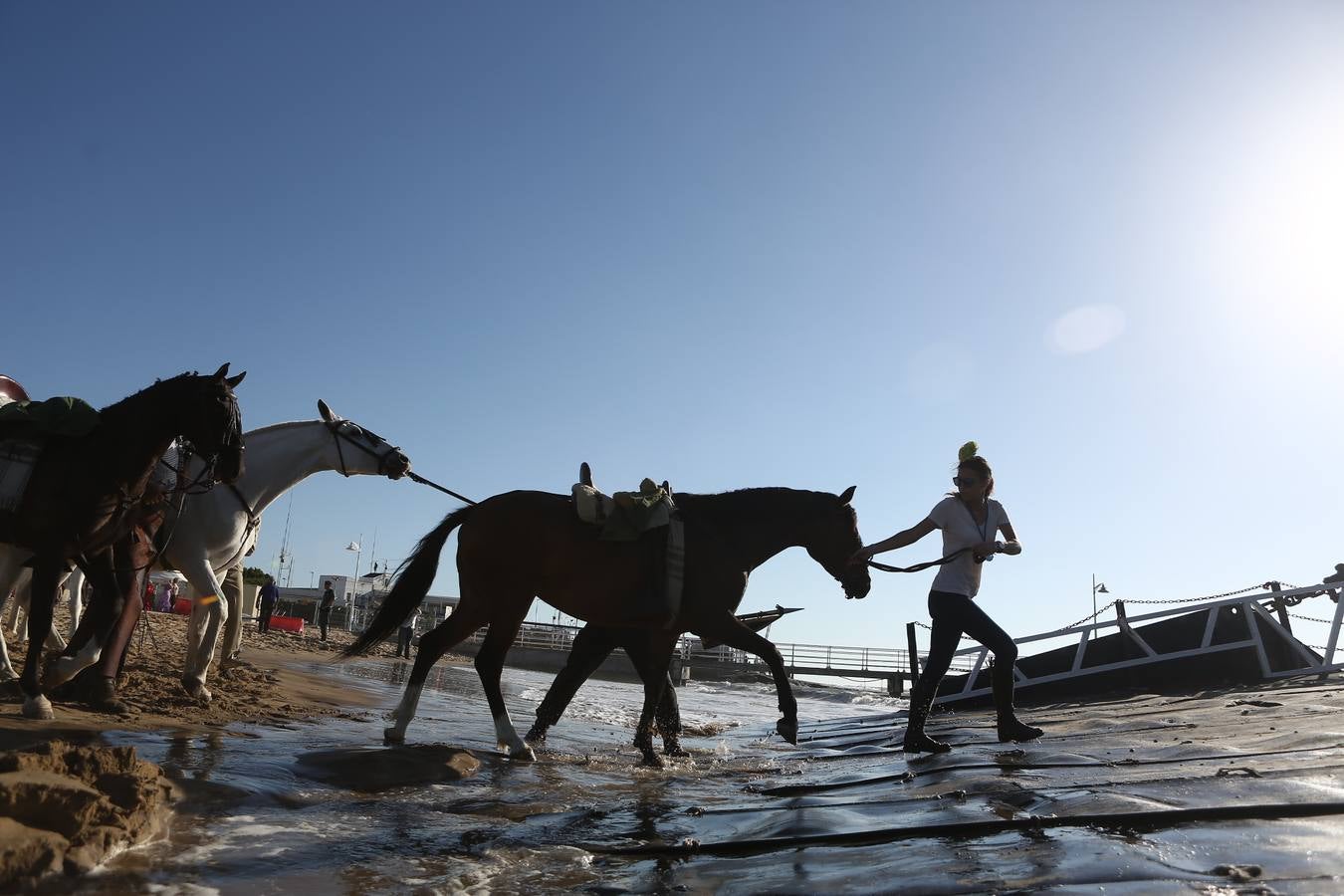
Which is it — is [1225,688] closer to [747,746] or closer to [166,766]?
[747,746]

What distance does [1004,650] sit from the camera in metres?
5.41

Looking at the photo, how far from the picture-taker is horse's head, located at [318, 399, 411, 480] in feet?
23.4

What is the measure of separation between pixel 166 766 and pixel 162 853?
50.9 inches

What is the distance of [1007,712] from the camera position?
5.34 meters

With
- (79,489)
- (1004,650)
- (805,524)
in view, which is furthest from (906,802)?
(79,489)

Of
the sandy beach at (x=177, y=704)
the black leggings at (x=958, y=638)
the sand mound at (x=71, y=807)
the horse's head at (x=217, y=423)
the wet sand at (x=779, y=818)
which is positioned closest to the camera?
the sand mound at (x=71, y=807)

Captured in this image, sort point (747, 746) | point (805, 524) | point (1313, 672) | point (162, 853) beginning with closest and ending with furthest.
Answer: point (162, 853)
point (805, 524)
point (747, 746)
point (1313, 672)

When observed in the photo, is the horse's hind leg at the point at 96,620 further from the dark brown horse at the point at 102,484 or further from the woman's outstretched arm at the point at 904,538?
the woman's outstretched arm at the point at 904,538

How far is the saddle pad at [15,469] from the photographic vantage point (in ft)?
15.0

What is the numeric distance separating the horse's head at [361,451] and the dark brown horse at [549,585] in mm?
1421

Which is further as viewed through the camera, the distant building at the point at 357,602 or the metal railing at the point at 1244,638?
the distant building at the point at 357,602

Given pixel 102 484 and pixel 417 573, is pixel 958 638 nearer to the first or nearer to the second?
pixel 417 573

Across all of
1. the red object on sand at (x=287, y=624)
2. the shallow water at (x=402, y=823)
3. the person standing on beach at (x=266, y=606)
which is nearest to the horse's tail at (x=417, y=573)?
the shallow water at (x=402, y=823)

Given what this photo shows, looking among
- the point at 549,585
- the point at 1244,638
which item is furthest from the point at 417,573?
the point at 1244,638
